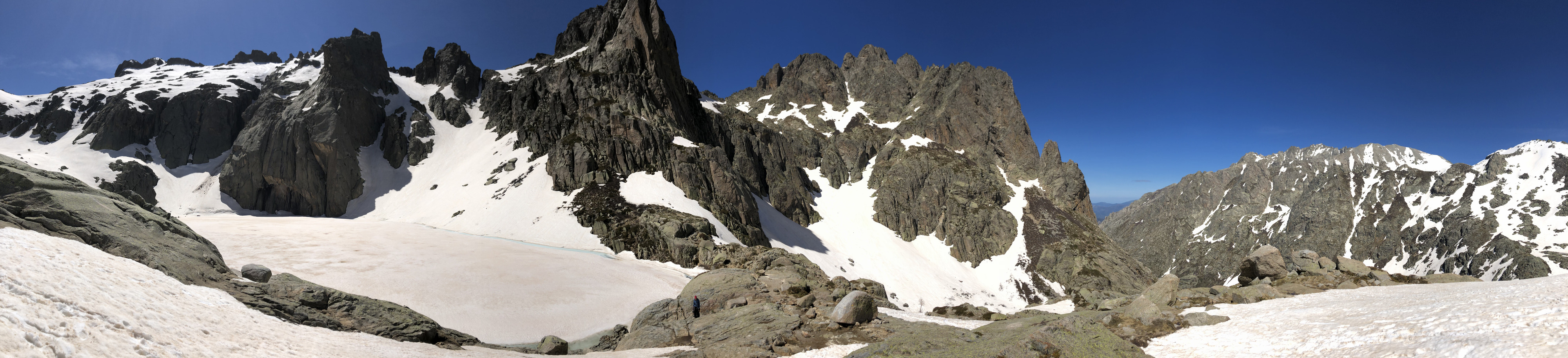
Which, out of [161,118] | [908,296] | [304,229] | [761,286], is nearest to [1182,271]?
[908,296]

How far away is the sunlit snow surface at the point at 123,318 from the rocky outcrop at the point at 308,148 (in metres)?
77.0

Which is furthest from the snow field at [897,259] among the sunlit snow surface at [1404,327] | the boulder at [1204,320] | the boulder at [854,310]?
the sunlit snow surface at [1404,327]

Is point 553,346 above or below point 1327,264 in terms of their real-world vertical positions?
below

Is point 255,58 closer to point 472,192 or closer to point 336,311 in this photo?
point 472,192

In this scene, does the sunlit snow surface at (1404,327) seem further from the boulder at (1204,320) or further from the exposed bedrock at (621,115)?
the exposed bedrock at (621,115)

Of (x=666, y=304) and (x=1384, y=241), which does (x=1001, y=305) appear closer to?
(x=666, y=304)

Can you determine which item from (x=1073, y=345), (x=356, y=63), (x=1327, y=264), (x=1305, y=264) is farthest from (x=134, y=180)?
(x=1327, y=264)

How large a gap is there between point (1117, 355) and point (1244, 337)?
2772 millimetres

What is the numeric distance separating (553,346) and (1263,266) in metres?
28.5

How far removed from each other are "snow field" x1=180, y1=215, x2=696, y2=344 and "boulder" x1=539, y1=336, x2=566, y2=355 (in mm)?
2865

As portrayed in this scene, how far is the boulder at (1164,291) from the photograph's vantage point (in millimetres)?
17547

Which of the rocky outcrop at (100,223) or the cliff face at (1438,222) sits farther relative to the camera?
the cliff face at (1438,222)

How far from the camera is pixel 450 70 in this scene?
102 metres

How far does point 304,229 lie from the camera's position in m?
38.5
